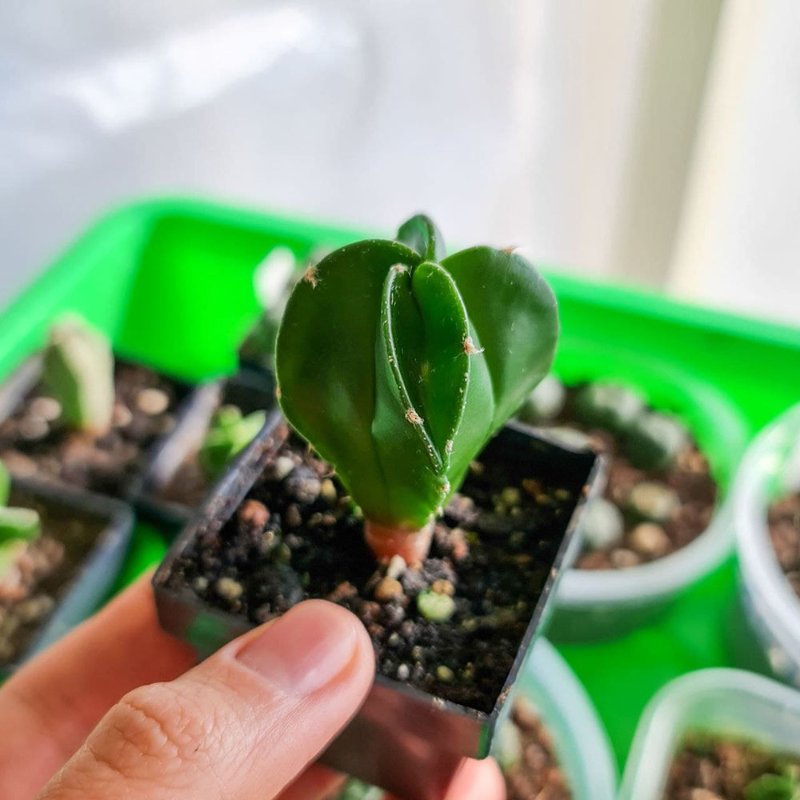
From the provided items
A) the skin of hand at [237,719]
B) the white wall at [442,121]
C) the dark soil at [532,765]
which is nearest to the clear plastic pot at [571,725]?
the dark soil at [532,765]

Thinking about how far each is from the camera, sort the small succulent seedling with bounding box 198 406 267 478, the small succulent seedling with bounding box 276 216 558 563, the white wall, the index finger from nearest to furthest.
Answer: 1. the small succulent seedling with bounding box 276 216 558 563
2. the index finger
3. the small succulent seedling with bounding box 198 406 267 478
4. the white wall

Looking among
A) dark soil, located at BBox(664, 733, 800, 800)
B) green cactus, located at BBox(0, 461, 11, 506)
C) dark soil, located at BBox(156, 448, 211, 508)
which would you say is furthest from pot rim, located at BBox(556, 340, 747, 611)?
green cactus, located at BBox(0, 461, 11, 506)

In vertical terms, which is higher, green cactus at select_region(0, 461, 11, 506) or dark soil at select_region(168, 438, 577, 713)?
dark soil at select_region(168, 438, 577, 713)

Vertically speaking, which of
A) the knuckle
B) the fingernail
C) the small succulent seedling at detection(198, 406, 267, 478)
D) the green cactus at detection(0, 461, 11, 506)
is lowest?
the green cactus at detection(0, 461, 11, 506)

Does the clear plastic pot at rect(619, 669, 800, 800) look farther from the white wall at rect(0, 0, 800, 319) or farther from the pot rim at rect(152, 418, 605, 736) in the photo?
the white wall at rect(0, 0, 800, 319)

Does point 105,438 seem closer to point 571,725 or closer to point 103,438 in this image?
point 103,438

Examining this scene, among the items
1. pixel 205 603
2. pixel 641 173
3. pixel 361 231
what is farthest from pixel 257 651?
pixel 641 173

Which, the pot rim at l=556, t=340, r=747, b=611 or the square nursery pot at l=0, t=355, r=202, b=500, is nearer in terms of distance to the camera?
the pot rim at l=556, t=340, r=747, b=611

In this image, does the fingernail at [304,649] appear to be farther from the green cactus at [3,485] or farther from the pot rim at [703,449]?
the green cactus at [3,485]
